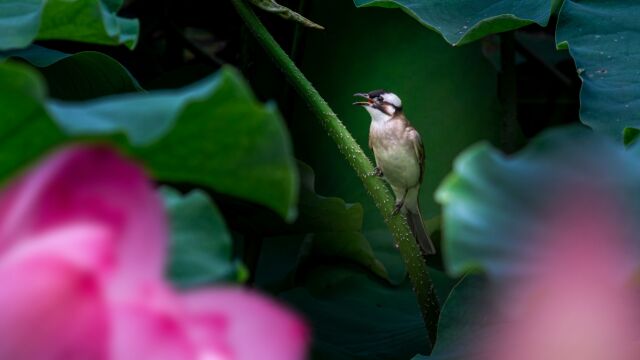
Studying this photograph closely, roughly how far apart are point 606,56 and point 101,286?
3.25 feet

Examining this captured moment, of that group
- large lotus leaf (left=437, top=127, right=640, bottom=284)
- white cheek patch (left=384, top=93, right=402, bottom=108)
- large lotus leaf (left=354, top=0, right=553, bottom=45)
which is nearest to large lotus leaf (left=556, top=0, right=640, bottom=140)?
large lotus leaf (left=354, top=0, right=553, bottom=45)

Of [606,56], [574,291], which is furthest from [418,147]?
[574,291]

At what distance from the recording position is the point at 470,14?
122 centimetres

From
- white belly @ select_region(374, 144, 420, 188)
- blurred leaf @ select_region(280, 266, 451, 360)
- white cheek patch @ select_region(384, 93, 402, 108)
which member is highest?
white cheek patch @ select_region(384, 93, 402, 108)

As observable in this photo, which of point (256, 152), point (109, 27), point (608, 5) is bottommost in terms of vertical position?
point (608, 5)

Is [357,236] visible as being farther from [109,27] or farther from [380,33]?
[109,27]

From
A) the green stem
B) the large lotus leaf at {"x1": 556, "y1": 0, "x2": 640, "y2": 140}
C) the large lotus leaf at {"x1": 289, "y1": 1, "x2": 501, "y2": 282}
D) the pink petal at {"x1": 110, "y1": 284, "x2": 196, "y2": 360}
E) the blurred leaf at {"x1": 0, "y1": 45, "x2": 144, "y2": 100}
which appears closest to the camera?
the pink petal at {"x1": 110, "y1": 284, "x2": 196, "y2": 360}

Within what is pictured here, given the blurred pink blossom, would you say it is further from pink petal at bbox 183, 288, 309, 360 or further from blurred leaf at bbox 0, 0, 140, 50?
blurred leaf at bbox 0, 0, 140, 50

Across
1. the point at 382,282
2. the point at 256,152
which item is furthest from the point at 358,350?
the point at 256,152

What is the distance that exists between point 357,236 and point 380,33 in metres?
0.45

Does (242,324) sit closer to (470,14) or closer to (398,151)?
(470,14)

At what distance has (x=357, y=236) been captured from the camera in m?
1.19

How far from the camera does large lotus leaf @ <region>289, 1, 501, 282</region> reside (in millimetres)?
1476

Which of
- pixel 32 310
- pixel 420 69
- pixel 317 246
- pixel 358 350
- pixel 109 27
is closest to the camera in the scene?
pixel 32 310
